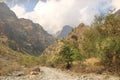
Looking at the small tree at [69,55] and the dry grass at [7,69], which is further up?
the small tree at [69,55]

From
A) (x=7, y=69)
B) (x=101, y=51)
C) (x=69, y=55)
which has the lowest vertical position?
(x=7, y=69)

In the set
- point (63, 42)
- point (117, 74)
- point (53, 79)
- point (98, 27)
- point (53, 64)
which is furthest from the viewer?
point (53, 64)

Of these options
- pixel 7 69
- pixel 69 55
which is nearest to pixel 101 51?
pixel 69 55

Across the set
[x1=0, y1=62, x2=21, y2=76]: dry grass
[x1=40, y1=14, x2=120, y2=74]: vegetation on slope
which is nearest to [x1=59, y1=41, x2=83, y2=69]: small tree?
[x1=40, y1=14, x2=120, y2=74]: vegetation on slope

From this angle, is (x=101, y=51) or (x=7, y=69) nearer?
(x=101, y=51)

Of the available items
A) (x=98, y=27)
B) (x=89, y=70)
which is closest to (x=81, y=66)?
(x=89, y=70)

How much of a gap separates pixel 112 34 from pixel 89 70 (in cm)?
980

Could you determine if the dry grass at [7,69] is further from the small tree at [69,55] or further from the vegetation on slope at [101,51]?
the small tree at [69,55]

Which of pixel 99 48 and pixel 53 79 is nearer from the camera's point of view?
pixel 53 79

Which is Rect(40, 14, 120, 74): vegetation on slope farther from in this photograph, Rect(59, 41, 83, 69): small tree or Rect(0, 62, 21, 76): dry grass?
→ Rect(0, 62, 21, 76): dry grass

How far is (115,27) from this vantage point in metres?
57.4

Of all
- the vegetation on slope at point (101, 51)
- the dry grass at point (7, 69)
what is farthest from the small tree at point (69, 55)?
the dry grass at point (7, 69)

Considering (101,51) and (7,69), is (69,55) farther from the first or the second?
(101,51)

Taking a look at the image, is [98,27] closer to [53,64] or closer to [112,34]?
[112,34]
